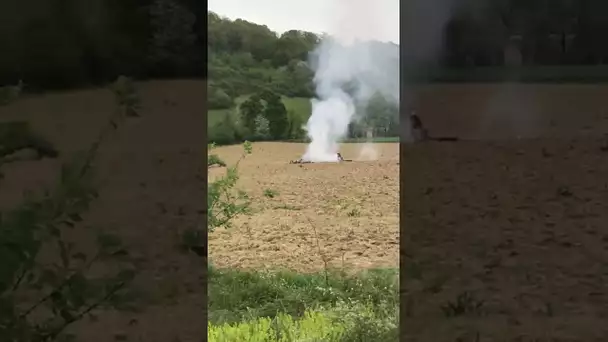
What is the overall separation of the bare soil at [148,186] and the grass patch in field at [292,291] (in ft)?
0.39

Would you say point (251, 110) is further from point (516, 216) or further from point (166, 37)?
point (516, 216)

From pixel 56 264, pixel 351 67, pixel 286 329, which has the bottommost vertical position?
pixel 286 329

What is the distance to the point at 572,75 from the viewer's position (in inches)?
42.0

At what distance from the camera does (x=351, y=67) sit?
1.18 meters

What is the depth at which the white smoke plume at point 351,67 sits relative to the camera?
1.17 metres

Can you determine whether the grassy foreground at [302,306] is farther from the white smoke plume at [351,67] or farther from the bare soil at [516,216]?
the white smoke plume at [351,67]

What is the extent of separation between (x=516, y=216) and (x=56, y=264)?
0.77 meters

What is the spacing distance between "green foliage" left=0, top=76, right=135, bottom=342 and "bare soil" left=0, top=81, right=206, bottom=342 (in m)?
0.02

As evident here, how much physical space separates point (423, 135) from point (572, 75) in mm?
269

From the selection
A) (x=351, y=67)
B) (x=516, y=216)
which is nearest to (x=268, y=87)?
(x=351, y=67)

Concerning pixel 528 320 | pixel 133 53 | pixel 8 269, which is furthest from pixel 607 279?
pixel 8 269

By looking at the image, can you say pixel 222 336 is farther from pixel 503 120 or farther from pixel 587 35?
pixel 587 35

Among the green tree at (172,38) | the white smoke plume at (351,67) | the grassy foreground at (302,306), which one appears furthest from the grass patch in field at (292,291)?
the green tree at (172,38)

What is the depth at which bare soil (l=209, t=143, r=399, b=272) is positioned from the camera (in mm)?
1192
